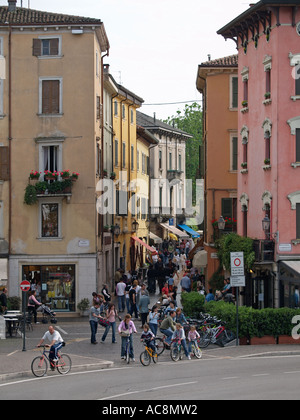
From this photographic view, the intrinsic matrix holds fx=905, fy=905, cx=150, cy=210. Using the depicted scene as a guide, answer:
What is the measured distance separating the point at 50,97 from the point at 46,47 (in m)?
2.44

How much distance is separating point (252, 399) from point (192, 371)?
6386 millimetres

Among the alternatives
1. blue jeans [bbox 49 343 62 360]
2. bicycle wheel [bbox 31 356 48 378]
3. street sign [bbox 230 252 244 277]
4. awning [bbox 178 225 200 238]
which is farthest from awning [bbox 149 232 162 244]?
bicycle wheel [bbox 31 356 48 378]

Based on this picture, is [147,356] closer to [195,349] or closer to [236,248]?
[195,349]

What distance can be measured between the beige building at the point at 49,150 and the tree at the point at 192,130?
6564cm

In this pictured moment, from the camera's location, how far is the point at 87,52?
1743 inches

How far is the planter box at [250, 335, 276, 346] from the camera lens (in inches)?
1288

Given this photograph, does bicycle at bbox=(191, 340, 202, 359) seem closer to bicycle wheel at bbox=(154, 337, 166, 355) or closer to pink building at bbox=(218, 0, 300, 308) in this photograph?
bicycle wheel at bbox=(154, 337, 166, 355)

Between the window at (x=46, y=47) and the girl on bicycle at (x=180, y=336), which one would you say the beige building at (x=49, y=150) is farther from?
the girl on bicycle at (x=180, y=336)

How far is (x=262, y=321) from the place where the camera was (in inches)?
1277

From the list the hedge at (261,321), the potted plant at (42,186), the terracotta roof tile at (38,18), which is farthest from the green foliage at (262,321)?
the terracotta roof tile at (38,18)

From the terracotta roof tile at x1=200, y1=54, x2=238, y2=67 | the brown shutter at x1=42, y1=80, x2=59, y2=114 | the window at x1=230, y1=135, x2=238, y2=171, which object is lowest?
the window at x1=230, y1=135, x2=238, y2=171

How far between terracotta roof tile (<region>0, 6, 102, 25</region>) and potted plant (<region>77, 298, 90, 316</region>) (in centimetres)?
1347

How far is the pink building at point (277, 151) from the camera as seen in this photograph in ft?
125
